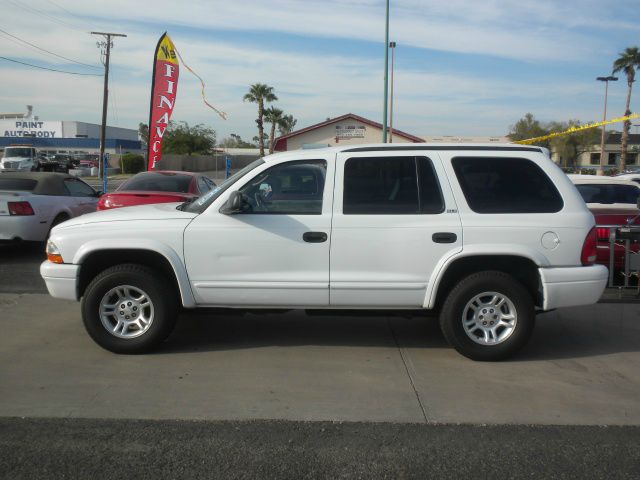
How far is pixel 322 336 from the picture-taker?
6715 millimetres

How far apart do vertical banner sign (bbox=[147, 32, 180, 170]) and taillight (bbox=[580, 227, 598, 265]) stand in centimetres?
1566

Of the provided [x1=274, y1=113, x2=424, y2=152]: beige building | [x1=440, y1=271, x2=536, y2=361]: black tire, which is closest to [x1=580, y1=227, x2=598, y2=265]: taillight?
[x1=440, y1=271, x2=536, y2=361]: black tire

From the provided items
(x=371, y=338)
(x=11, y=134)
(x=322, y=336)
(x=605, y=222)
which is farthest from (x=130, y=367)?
(x=11, y=134)

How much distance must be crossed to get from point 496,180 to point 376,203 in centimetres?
112

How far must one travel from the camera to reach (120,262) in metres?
5.98

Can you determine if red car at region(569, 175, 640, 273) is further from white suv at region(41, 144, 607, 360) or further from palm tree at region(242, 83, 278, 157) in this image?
palm tree at region(242, 83, 278, 157)

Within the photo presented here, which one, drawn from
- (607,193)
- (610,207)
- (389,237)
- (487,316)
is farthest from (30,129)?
(487,316)

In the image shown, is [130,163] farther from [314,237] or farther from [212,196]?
[314,237]

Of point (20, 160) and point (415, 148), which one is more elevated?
point (20, 160)

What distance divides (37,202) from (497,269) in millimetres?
7938

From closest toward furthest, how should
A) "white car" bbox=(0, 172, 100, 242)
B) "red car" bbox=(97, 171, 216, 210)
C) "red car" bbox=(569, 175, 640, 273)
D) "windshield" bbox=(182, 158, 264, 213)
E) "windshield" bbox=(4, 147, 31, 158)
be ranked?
"windshield" bbox=(182, 158, 264, 213)
"red car" bbox=(569, 175, 640, 273)
"white car" bbox=(0, 172, 100, 242)
"red car" bbox=(97, 171, 216, 210)
"windshield" bbox=(4, 147, 31, 158)

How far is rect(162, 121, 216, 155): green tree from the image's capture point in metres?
58.9

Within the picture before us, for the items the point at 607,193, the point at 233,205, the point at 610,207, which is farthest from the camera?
the point at 607,193

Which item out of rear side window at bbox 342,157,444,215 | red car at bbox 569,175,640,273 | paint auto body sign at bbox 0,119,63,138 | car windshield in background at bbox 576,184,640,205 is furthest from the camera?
paint auto body sign at bbox 0,119,63,138
